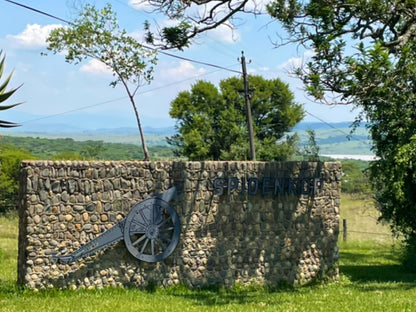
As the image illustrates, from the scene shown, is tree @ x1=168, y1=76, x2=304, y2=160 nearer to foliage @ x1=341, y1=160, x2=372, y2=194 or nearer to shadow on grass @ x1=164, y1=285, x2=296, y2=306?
foliage @ x1=341, y1=160, x2=372, y2=194

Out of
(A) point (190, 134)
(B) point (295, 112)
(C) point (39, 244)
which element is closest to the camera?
(C) point (39, 244)

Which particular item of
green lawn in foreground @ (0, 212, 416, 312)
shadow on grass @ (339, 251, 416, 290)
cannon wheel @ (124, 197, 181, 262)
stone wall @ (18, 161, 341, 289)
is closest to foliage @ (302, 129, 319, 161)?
shadow on grass @ (339, 251, 416, 290)

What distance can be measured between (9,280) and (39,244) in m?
1.97

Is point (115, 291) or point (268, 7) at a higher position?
point (268, 7)

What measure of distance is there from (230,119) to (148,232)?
126 feet

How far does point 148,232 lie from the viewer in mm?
13781

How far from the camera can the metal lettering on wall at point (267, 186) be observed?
575 inches

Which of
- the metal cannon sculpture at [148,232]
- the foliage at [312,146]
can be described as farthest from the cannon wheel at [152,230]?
the foliage at [312,146]

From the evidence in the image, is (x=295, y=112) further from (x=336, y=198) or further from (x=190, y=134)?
(x=336, y=198)

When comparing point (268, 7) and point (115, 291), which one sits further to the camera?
point (268, 7)

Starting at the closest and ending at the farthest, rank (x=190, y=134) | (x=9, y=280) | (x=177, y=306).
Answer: (x=177, y=306), (x=9, y=280), (x=190, y=134)

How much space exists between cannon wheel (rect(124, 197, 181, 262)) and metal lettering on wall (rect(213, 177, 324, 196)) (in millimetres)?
1340

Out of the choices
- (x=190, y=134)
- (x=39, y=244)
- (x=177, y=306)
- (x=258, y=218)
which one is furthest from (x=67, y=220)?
(x=190, y=134)

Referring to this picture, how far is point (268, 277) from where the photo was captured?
49.8ft
